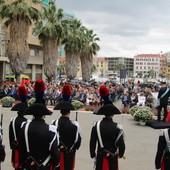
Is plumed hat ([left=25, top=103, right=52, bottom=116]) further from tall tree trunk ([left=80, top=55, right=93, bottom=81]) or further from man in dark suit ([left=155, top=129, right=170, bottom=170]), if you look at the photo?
tall tree trunk ([left=80, top=55, right=93, bottom=81])

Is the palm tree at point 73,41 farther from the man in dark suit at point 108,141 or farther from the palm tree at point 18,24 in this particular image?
the man in dark suit at point 108,141

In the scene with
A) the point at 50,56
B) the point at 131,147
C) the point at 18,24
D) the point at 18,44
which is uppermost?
the point at 18,24

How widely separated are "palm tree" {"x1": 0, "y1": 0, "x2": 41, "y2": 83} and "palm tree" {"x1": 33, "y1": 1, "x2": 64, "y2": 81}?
4.03 m

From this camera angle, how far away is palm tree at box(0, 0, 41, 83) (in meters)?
30.3

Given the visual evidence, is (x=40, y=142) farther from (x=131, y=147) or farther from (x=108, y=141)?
(x=131, y=147)

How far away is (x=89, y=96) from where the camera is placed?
2272 cm

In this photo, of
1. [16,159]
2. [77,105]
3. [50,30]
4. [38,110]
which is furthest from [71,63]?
[38,110]

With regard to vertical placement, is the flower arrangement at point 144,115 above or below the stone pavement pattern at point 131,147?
above

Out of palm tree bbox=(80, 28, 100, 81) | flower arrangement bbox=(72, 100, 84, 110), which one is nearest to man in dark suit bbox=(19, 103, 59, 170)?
flower arrangement bbox=(72, 100, 84, 110)

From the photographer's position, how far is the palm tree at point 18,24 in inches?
1192

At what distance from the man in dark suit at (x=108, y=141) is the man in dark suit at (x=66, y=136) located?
40 cm

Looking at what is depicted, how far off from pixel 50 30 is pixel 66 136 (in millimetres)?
30858

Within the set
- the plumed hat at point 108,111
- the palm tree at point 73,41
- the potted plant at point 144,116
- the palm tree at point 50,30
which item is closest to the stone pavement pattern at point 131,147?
the potted plant at point 144,116

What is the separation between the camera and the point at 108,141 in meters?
5.21
